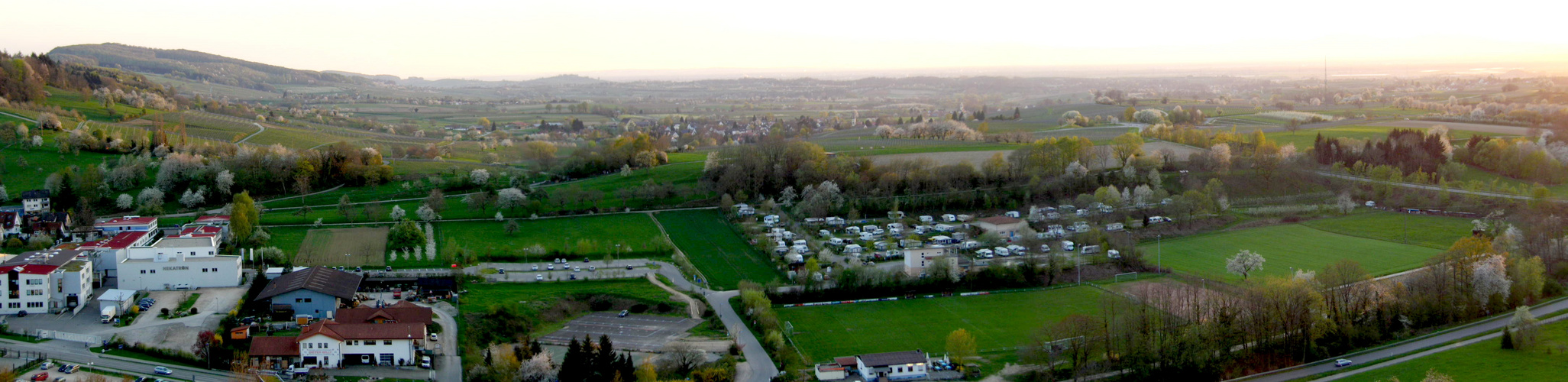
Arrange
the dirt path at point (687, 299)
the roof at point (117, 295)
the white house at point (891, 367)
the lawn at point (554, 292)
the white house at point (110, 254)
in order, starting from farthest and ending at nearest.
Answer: the white house at point (110, 254), the lawn at point (554, 292), the dirt path at point (687, 299), the roof at point (117, 295), the white house at point (891, 367)

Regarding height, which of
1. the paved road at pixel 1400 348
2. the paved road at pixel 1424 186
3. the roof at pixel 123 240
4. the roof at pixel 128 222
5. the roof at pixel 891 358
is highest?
the roof at pixel 128 222

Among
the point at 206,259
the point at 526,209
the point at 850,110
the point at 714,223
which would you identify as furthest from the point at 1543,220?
the point at 850,110

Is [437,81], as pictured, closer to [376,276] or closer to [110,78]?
[110,78]

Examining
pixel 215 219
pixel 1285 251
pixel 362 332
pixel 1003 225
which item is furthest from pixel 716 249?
pixel 1285 251

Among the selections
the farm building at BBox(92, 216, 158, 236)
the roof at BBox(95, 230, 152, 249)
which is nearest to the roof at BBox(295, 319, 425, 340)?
the roof at BBox(95, 230, 152, 249)

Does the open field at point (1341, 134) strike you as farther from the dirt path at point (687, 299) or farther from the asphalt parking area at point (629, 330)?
the asphalt parking area at point (629, 330)

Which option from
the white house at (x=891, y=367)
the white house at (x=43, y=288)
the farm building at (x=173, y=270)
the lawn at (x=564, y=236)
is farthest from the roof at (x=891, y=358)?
the white house at (x=43, y=288)

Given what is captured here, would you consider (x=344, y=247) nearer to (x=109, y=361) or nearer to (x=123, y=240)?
(x=123, y=240)
